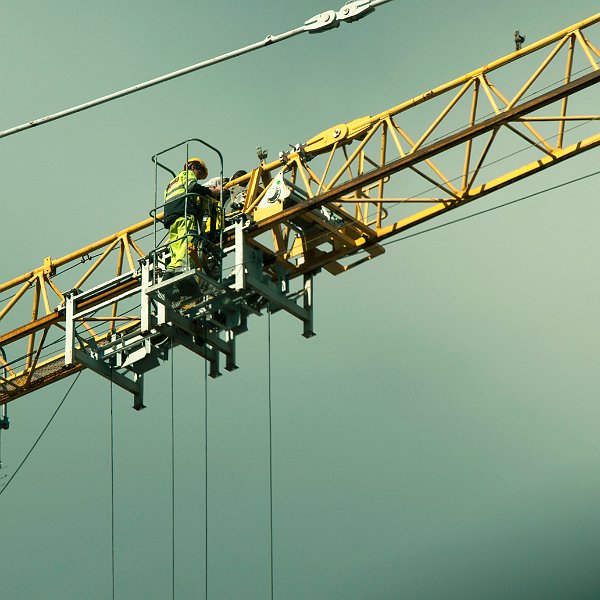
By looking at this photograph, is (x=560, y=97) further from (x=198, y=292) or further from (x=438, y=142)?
(x=198, y=292)

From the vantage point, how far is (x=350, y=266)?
2121 inches

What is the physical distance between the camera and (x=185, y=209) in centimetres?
5081

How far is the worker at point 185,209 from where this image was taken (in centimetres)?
5106

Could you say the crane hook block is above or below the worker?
above

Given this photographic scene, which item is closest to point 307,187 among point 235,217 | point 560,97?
point 235,217

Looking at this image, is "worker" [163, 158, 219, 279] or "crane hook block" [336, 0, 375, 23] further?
"worker" [163, 158, 219, 279]

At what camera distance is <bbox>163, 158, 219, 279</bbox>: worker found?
168 feet

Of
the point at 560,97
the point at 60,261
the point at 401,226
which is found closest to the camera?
the point at 560,97

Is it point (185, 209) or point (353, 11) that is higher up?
point (353, 11)

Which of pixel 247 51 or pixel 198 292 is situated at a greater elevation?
pixel 247 51

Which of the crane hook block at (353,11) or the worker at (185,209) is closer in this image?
the crane hook block at (353,11)

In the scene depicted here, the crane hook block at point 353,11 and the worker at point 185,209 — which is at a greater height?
the crane hook block at point 353,11

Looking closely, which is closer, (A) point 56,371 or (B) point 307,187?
(B) point 307,187

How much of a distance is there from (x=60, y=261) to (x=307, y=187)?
7279mm
